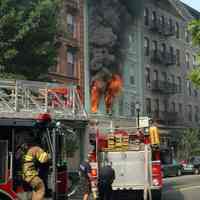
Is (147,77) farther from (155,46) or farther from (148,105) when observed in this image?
(155,46)

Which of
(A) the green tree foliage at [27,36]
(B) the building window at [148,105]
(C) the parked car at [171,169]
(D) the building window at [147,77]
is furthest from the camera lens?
(D) the building window at [147,77]

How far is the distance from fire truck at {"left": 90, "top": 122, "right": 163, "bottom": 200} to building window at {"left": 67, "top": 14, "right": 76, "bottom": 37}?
19.9m

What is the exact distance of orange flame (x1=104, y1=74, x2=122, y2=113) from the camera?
32.5 metres

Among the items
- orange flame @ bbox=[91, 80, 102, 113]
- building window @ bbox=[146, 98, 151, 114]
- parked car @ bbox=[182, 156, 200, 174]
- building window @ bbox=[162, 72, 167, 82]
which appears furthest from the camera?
building window @ bbox=[162, 72, 167, 82]

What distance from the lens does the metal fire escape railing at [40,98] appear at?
1070 centimetres

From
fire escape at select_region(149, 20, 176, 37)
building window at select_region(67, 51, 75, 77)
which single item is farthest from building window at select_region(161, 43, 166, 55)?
building window at select_region(67, 51, 75, 77)

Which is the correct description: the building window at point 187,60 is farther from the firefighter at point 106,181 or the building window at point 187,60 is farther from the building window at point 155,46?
the firefighter at point 106,181

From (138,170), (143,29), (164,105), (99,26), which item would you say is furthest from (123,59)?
(138,170)

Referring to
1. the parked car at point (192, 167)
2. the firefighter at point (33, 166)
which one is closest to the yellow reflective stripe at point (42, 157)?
the firefighter at point (33, 166)

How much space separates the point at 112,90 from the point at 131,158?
1997 cm

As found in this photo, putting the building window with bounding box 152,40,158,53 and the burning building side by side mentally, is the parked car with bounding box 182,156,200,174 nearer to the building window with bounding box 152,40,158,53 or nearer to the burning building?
the burning building

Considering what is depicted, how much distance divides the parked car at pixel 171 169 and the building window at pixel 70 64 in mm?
8759

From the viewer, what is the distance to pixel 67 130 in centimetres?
816

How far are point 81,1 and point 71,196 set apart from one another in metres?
26.3
